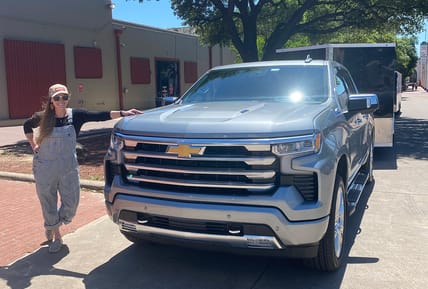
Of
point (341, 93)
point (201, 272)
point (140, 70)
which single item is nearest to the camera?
point (201, 272)

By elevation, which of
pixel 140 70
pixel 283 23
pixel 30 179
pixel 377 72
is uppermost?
pixel 283 23

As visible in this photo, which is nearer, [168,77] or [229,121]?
[229,121]

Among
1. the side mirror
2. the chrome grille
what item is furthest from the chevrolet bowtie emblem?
the side mirror

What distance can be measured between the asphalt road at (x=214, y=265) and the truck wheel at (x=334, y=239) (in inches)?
5.0

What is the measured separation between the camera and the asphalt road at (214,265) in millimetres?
4102

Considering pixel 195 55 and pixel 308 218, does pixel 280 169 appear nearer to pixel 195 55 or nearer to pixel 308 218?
pixel 308 218

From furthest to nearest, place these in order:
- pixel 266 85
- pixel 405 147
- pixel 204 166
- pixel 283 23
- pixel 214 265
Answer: pixel 283 23 < pixel 405 147 < pixel 266 85 < pixel 214 265 < pixel 204 166

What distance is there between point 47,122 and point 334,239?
2869 mm

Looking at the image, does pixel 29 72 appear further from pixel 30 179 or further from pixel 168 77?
pixel 30 179

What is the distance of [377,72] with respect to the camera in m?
9.69

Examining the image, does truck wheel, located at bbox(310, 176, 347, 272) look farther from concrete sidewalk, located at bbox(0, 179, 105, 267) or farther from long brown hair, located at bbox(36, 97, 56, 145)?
concrete sidewalk, located at bbox(0, 179, 105, 267)

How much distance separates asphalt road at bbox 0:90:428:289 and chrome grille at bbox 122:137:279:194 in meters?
0.90

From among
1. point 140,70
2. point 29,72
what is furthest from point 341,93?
point 140,70

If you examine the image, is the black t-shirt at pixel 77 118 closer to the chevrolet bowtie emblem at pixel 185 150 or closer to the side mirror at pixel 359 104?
the chevrolet bowtie emblem at pixel 185 150
